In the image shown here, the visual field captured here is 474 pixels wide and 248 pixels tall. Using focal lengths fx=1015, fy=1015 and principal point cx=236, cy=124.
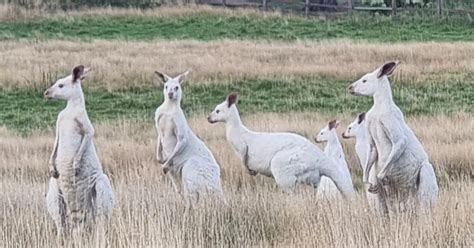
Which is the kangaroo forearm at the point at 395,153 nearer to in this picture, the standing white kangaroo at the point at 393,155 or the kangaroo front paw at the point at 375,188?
the standing white kangaroo at the point at 393,155

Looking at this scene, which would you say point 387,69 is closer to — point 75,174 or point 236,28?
point 75,174

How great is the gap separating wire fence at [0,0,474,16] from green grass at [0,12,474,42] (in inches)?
55.2

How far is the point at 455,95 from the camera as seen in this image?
60.1ft

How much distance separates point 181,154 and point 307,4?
2777cm

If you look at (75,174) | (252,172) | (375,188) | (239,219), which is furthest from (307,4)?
(75,174)

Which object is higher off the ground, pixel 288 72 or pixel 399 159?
pixel 399 159

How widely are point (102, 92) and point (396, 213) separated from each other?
11.7 m

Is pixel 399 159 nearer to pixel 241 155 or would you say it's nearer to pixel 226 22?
pixel 241 155

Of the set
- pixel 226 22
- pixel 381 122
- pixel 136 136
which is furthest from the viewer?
pixel 226 22

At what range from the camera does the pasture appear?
23.3ft

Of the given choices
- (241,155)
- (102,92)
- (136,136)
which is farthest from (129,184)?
(102,92)

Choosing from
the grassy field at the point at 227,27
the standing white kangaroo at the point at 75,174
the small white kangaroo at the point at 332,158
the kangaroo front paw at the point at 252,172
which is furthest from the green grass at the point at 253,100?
the grassy field at the point at 227,27

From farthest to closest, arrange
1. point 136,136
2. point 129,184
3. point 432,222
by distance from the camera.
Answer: point 136,136 < point 129,184 < point 432,222

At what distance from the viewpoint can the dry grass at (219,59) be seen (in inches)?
779
